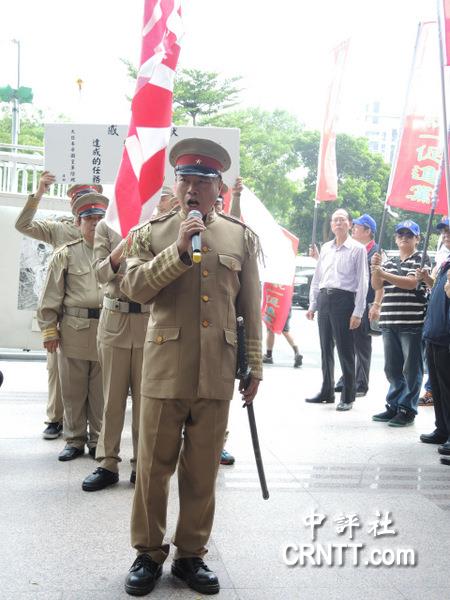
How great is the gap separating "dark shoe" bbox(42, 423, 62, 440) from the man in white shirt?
10.2 ft

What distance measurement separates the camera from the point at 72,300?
615 cm

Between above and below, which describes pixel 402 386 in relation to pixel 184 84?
below

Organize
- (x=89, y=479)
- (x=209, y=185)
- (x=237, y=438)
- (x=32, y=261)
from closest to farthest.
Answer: (x=209, y=185) → (x=89, y=479) → (x=237, y=438) → (x=32, y=261)

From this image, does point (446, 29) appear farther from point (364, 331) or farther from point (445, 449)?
point (364, 331)

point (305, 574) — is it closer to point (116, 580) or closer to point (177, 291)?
point (116, 580)

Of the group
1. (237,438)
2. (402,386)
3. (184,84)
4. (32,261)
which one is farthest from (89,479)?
(184,84)

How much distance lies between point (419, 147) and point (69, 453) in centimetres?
421

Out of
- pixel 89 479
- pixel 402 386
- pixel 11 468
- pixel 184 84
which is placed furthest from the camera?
pixel 184 84

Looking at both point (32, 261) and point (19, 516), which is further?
point (32, 261)

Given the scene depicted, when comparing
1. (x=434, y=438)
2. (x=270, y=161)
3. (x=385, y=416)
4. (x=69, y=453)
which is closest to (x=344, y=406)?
(x=385, y=416)

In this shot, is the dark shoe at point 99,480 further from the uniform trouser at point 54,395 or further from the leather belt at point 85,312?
the uniform trouser at point 54,395

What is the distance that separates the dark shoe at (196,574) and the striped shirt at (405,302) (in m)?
4.59

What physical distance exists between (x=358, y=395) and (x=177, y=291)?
626 centimetres

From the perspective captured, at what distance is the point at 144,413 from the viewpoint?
379cm
